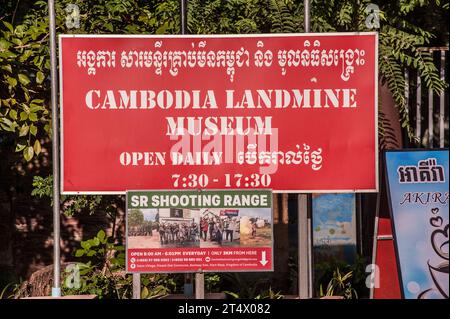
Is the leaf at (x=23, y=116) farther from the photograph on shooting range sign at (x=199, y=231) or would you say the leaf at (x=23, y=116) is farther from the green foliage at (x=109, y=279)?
the photograph on shooting range sign at (x=199, y=231)

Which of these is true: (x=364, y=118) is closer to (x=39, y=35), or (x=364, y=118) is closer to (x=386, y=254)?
(x=386, y=254)

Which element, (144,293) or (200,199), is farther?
(144,293)

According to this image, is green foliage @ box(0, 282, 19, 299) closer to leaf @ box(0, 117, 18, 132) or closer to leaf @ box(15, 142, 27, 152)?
leaf @ box(15, 142, 27, 152)

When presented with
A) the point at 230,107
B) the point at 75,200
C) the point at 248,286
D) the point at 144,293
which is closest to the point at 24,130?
the point at 75,200

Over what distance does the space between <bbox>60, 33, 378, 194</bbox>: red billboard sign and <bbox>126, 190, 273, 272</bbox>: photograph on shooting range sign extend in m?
0.15

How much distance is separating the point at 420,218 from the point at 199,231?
97.8 inches

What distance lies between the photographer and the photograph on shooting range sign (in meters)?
8.47

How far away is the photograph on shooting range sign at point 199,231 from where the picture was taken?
8.47m

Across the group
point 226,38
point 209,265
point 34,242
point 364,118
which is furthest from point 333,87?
point 34,242

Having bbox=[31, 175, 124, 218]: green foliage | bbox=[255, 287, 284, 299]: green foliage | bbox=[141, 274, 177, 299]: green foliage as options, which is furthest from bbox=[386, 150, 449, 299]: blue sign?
bbox=[31, 175, 124, 218]: green foliage

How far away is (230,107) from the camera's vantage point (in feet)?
27.9

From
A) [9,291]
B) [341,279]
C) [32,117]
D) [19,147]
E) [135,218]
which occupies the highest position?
[32,117]

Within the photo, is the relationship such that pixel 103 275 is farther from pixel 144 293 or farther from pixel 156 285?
pixel 144 293

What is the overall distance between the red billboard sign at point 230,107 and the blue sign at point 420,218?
97 cm
